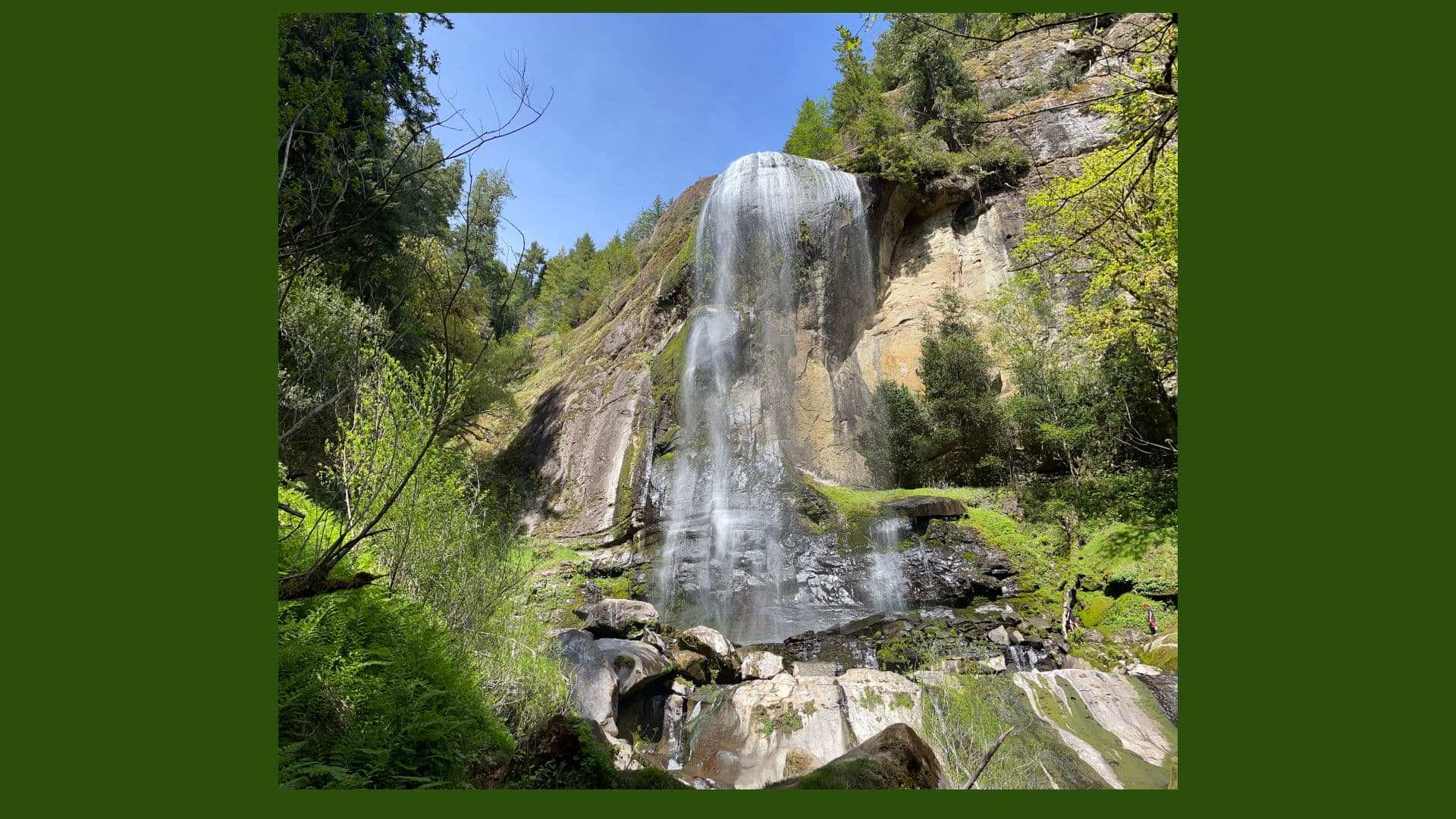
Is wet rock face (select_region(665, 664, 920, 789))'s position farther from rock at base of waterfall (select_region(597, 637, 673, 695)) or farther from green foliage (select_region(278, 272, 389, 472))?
green foliage (select_region(278, 272, 389, 472))

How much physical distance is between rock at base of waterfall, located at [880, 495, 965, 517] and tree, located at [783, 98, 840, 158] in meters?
13.4

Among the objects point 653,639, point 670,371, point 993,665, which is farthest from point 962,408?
point 653,639

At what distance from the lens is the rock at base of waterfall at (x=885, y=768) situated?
156 inches

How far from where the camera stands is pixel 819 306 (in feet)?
57.2

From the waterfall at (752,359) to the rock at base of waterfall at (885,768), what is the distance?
7354 mm

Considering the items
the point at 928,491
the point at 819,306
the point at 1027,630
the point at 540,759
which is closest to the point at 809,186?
the point at 819,306

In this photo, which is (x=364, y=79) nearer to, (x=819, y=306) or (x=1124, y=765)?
(x=1124, y=765)

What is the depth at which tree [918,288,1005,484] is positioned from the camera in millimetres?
14312

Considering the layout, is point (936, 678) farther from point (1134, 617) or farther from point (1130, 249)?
point (1130, 249)

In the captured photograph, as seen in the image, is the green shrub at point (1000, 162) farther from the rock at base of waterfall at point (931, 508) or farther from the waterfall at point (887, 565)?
the waterfall at point (887, 565)

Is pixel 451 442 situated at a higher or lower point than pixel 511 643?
higher

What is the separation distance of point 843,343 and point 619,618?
10436 mm

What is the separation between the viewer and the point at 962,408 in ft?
48.0

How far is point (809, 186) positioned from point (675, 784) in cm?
1590
